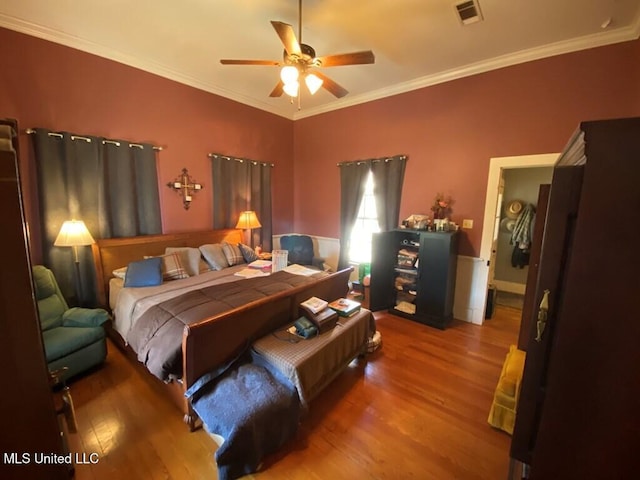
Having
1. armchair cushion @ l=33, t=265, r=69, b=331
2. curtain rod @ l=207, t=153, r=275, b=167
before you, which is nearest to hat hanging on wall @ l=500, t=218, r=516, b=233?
curtain rod @ l=207, t=153, r=275, b=167

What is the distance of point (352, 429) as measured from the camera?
182 cm

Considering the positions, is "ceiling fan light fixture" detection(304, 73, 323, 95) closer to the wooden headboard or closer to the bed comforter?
the bed comforter

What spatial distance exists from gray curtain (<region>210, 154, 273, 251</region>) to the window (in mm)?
1480

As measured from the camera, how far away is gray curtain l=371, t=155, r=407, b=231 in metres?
3.76

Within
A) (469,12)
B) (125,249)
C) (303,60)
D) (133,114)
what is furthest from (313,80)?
(125,249)

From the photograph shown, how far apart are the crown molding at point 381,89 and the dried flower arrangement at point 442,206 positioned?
1.44m

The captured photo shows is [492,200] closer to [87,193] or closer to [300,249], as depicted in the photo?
[300,249]

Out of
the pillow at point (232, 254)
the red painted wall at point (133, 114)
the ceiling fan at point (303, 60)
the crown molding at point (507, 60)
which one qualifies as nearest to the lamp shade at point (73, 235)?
the red painted wall at point (133, 114)

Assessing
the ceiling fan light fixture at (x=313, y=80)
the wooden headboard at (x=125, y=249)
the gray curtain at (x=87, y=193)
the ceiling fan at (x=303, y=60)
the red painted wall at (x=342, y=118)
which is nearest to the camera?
the ceiling fan at (x=303, y=60)

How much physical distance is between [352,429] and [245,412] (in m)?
0.79

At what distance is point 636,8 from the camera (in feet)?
6.89

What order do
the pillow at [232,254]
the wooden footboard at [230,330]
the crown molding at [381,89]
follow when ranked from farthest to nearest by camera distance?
the pillow at [232,254] → the crown molding at [381,89] → the wooden footboard at [230,330]

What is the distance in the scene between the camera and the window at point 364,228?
4219 millimetres

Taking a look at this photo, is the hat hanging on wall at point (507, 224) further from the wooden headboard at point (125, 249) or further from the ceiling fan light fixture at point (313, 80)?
the wooden headboard at point (125, 249)
